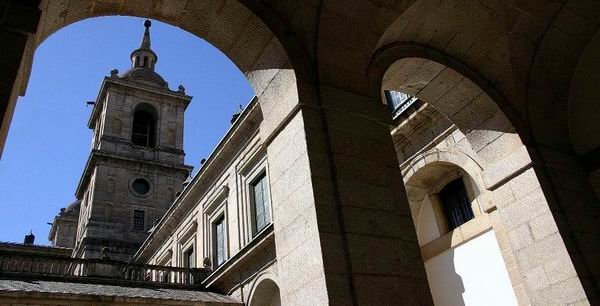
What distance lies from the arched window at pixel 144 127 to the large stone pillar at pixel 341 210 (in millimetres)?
29108

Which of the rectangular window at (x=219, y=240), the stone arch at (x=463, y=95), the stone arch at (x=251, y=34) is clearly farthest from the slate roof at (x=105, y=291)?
the stone arch at (x=251, y=34)

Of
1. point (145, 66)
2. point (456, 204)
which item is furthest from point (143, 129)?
point (456, 204)

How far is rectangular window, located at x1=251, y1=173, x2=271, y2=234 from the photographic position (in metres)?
15.3

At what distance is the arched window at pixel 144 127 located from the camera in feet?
105

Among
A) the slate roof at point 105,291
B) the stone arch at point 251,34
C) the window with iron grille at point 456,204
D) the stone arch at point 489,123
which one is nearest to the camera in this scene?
the stone arch at point 251,34

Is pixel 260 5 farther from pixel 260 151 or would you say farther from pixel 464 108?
pixel 260 151

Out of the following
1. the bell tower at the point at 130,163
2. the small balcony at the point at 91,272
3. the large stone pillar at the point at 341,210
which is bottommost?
the large stone pillar at the point at 341,210

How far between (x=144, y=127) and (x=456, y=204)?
26.7 metres

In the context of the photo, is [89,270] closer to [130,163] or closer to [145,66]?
[130,163]

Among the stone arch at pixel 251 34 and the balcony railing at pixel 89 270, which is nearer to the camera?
the stone arch at pixel 251 34

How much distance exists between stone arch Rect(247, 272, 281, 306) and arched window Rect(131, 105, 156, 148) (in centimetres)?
1971

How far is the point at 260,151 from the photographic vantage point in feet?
51.2

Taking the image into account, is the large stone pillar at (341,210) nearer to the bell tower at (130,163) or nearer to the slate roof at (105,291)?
the slate roof at (105,291)

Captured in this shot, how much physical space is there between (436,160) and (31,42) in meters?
9.00
